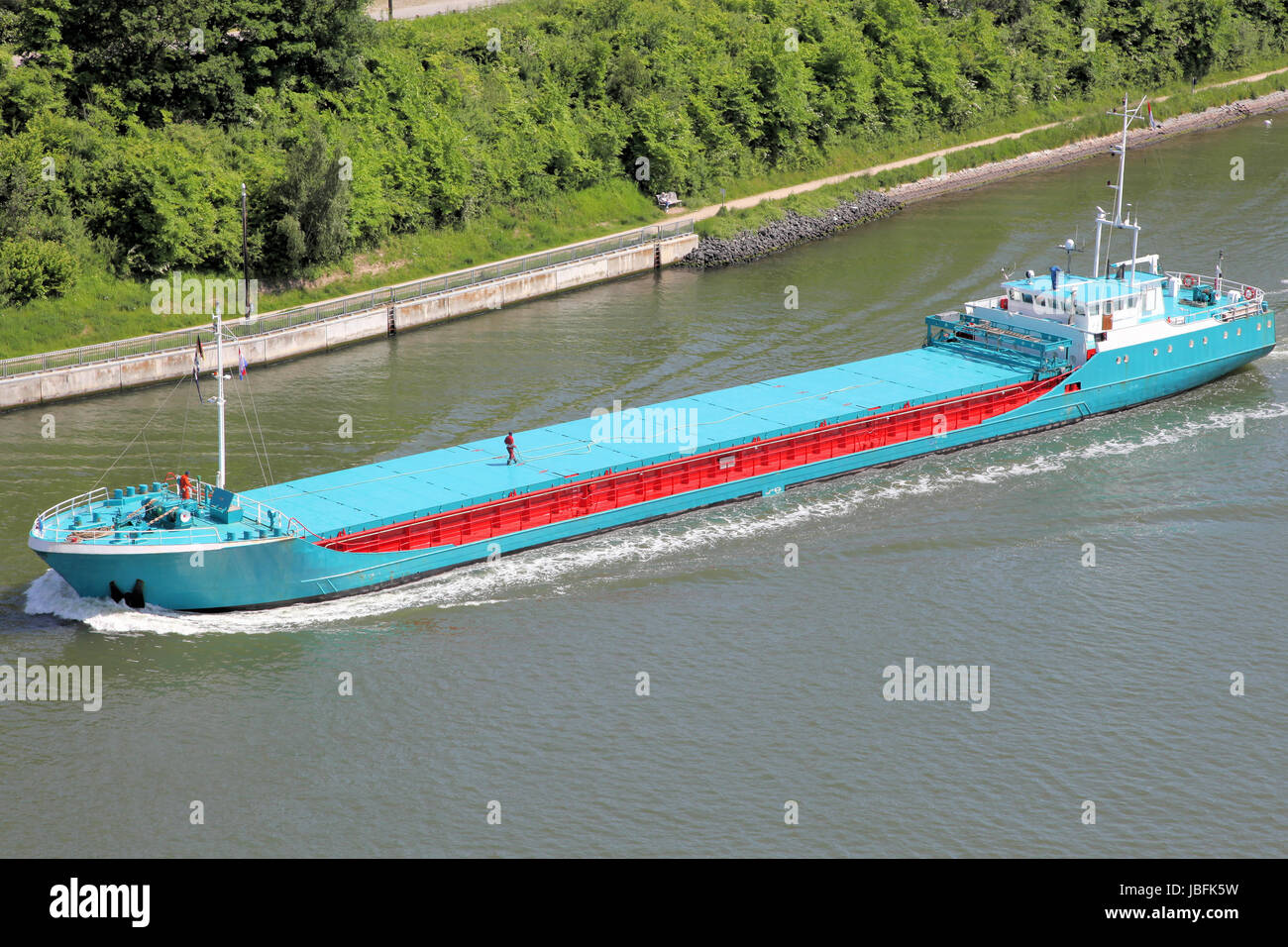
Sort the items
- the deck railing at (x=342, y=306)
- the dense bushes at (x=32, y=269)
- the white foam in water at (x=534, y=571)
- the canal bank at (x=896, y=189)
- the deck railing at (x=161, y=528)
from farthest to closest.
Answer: the canal bank at (x=896, y=189)
the dense bushes at (x=32, y=269)
the deck railing at (x=342, y=306)
the white foam in water at (x=534, y=571)
the deck railing at (x=161, y=528)

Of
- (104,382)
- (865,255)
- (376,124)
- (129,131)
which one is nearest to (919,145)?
(865,255)

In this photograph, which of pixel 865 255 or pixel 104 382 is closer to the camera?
pixel 104 382

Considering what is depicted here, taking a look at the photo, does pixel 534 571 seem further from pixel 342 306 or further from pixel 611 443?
pixel 342 306

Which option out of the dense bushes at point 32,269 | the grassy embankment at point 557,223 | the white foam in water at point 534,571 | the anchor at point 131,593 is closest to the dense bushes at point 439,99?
the grassy embankment at point 557,223

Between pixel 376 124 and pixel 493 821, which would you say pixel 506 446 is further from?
pixel 376 124

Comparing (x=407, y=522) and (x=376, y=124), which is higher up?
(x=376, y=124)

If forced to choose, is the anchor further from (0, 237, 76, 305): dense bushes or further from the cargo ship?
(0, 237, 76, 305): dense bushes

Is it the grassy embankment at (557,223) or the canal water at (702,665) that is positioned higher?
the grassy embankment at (557,223)

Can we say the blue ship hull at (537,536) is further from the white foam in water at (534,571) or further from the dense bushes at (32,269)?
the dense bushes at (32,269)
